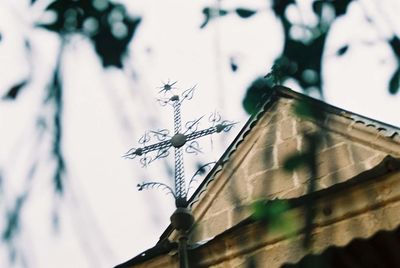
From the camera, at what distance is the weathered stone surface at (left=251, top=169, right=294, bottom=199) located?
22.0 ft

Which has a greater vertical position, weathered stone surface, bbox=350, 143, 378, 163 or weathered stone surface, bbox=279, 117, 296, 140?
weathered stone surface, bbox=279, 117, 296, 140

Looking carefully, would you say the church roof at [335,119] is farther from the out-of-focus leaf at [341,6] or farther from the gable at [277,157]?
the out-of-focus leaf at [341,6]

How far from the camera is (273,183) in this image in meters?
6.84

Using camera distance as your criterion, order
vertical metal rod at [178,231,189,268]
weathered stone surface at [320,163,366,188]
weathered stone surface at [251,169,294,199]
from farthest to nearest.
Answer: weathered stone surface at [251,169,294,199], weathered stone surface at [320,163,366,188], vertical metal rod at [178,231,189,268]

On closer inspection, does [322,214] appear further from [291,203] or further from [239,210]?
[239,210]

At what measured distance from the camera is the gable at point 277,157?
6.62m

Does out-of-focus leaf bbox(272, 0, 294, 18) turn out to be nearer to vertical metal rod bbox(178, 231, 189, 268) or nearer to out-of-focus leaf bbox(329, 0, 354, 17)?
out-of-focus leaf bbox(329, 0, 354, 17)

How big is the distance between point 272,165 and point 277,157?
0.07 m

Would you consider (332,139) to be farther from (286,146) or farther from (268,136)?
(268,136)

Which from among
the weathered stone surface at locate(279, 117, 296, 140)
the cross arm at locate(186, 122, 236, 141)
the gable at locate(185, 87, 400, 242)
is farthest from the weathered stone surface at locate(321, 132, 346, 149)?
the cross arm at locate(186, 122, 236, 141)

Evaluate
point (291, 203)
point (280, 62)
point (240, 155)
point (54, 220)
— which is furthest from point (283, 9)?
point (240, 155)

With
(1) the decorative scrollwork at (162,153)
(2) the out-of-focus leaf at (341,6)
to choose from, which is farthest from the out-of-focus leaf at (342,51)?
(1) the decorative scrollwork at (162,153)

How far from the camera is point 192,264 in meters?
5.41

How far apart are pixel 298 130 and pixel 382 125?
25.5 inches
